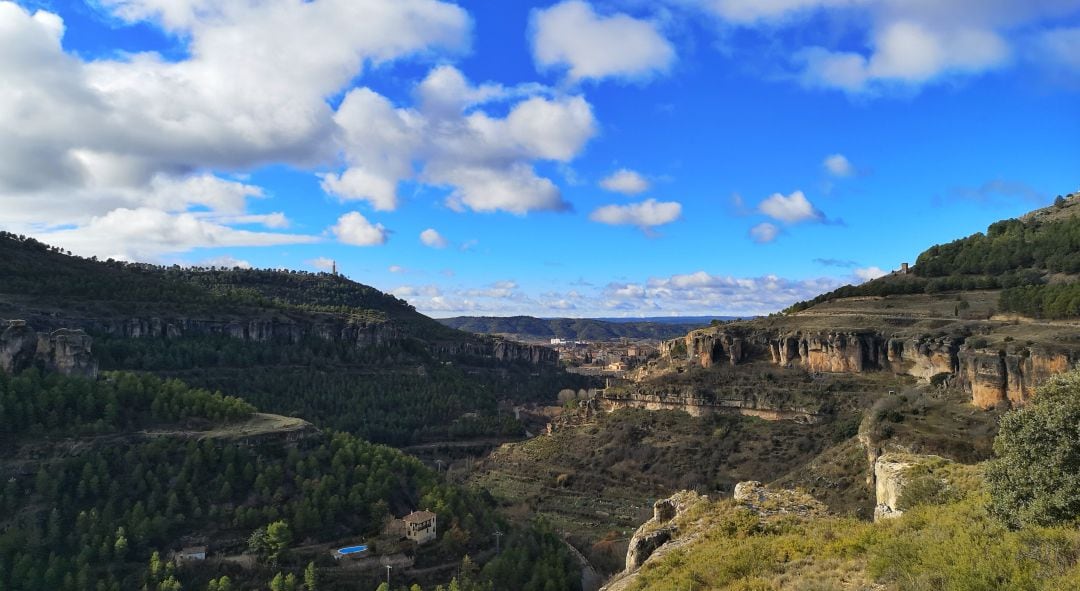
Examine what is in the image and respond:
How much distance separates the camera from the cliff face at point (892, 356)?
3906 centimetres

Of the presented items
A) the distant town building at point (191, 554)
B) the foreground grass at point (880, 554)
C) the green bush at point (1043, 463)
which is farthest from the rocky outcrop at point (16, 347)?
the green bush at point (1043, 463)

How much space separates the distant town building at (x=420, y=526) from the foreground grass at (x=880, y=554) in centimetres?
2173

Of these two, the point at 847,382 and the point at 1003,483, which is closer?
the point at 1003,483

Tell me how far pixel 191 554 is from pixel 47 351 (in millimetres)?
21281

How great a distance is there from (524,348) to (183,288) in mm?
71077

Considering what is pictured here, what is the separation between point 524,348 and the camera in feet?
480

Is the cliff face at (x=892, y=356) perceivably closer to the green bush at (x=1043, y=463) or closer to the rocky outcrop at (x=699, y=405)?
the rocky outcrop at (x=699, y=405)

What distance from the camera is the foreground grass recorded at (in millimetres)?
10508

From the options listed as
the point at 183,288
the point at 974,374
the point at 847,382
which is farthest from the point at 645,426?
the point at 183,288

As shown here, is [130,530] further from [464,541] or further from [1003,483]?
[1003,483]

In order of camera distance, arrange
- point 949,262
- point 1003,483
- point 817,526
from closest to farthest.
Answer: point 1003,483 → point 817,526 → point 949,262

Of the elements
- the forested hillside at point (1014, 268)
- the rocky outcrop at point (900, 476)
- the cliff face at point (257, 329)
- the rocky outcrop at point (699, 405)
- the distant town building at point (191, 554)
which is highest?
the forested hillside at point (1014, 268)

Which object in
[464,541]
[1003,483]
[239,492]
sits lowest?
[464,541]

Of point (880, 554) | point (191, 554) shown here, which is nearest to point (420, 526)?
point (191, 554)
